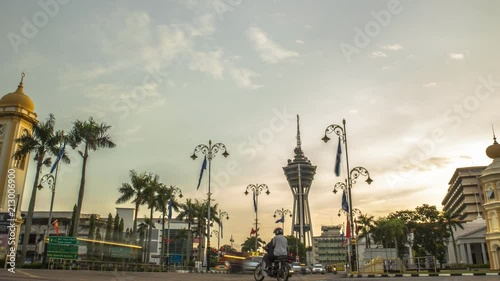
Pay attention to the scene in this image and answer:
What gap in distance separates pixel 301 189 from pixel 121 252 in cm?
13687

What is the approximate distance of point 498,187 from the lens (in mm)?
49281

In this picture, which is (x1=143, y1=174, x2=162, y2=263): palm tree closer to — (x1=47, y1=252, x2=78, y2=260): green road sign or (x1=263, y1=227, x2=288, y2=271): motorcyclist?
(x1=47, y1=252, x2=78, y2=260): green road sign

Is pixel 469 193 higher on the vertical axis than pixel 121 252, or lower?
higher

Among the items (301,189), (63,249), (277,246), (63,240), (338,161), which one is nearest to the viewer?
(277,246)

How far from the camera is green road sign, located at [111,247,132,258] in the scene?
116 ft

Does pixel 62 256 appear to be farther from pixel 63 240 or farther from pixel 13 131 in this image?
pixel 13 131

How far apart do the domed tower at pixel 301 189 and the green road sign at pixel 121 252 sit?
132 metres

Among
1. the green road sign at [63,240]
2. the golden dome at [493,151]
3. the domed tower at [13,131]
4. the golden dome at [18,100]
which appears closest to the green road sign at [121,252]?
the green road sign at [63,240]

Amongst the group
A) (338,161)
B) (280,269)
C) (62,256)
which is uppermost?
(338,161)

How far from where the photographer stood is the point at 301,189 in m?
169

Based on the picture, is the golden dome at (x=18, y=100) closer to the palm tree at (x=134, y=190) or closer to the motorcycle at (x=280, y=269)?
the palm tree at (x=134, y=190)

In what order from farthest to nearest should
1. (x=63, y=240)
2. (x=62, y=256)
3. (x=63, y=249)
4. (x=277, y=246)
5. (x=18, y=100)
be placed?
1. (x=18, y=100)
2. (x=63, y=240)
3. (x=63, y=249)
4. (x=62, y=256)
5. (x=277, y=246)

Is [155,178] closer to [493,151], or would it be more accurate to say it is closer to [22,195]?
[22,195]

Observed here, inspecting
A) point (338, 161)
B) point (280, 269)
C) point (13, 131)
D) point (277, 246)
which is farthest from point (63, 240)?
point (13, 131)
